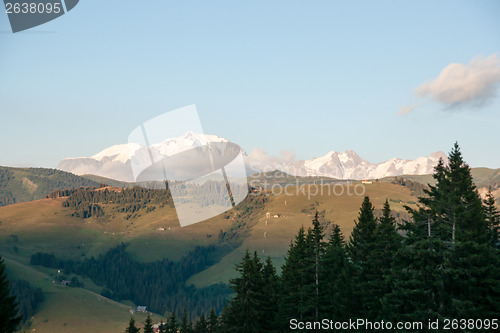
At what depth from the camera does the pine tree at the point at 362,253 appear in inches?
1955

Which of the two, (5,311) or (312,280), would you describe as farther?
(312,280)

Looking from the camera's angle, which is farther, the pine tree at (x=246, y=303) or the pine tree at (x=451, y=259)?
the pine tree at (x=246, y=303)

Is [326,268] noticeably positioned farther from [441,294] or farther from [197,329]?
[197,329]

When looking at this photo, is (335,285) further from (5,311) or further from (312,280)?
(5,311)

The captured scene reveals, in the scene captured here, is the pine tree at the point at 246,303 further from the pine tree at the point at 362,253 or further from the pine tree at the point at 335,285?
the pine tree at the point at 362,253

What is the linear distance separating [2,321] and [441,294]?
4306 cm

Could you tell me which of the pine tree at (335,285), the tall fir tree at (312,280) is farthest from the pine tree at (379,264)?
the tall fir tree at (312,280)

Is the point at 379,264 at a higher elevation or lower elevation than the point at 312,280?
higher

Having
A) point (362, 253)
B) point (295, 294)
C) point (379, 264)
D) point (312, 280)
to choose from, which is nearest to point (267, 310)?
point (295, 294)

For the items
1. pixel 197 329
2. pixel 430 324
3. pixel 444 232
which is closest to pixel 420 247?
pixel 444 232

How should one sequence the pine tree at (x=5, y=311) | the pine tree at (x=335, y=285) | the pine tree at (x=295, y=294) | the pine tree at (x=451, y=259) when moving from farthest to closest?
the pine tree at (x=295, y=294) < the pine tree at (x=335, y=285) < the pine tree at (x=5, y=311) < the pine tree at (x=451, y=259)

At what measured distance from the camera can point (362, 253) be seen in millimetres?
52969

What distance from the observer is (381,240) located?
49000 millimetres

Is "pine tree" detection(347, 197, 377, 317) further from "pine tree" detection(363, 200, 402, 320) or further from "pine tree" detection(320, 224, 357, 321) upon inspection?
"pine tree" detection(320, 224, 357, 321)
